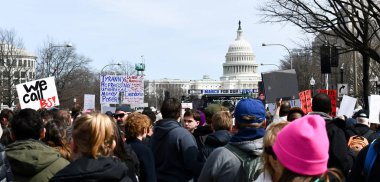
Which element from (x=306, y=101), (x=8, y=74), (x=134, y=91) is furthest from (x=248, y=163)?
(x=8, y=74)

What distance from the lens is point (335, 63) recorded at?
76.2ft

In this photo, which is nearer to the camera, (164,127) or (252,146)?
(252,146)

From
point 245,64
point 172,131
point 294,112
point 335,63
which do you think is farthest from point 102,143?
point 245,64

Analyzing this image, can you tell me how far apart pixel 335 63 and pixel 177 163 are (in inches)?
672

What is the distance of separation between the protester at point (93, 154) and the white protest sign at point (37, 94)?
30.9ft

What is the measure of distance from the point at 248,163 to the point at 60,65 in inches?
2298

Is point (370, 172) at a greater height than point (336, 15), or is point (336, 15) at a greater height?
point (336, 15)

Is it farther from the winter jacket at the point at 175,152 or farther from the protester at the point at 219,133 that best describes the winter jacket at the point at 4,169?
the protester at the point at 219,133

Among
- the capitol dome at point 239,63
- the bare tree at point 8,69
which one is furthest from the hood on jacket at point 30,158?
the capitol dome at point 239,63

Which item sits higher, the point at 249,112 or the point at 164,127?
the point at 249,112

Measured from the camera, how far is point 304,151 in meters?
3.08

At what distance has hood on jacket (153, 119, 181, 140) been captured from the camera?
709cm

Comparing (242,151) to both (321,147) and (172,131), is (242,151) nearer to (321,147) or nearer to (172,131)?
(321,147)

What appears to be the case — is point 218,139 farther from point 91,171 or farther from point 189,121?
point 91,171
